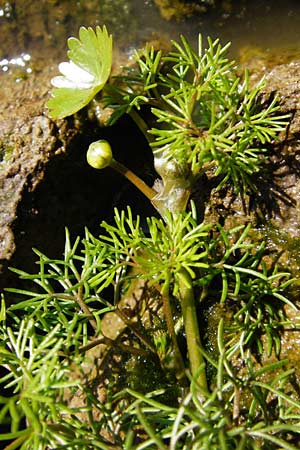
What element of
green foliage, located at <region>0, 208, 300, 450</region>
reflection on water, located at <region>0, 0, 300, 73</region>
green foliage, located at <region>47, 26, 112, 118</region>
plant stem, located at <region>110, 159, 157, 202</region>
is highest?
reflection on water, located at <region>0, 0, 300, 73</region>

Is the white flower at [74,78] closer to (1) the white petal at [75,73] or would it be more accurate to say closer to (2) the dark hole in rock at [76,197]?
(1) the white petal at [75,73]

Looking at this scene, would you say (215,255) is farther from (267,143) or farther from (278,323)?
(267,143)

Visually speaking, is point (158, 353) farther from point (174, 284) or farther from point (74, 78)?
point (74, 78)


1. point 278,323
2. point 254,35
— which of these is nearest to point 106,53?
point 254,35

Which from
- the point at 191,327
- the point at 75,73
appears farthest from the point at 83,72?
the point at 191,327

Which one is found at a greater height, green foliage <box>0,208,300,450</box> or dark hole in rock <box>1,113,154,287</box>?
dark hole in rock <box>1,113,154,287</box>

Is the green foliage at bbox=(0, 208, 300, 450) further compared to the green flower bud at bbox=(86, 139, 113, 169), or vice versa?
the green flower bud at bbox=(86, 139, 113, 169)

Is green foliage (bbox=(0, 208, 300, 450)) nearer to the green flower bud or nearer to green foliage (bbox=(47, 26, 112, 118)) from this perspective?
the green flower bud

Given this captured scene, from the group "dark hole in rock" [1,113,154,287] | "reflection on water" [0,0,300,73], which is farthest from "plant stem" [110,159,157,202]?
"reflection on water" [0,0,300,73]

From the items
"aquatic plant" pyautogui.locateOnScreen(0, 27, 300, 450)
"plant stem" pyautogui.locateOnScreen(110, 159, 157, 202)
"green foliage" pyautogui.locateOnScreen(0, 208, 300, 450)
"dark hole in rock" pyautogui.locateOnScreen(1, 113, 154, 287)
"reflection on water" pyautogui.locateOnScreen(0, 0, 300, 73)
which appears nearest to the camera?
"green foliage" pyautogui.locateOnScreen(0, 208, 300, 450)
